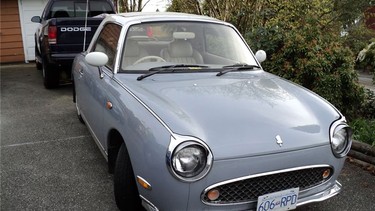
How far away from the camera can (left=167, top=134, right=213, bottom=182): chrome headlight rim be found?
6.84ft

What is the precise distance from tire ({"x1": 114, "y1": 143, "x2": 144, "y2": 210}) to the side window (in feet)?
3.48

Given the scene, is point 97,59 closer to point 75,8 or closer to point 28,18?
point 75,8

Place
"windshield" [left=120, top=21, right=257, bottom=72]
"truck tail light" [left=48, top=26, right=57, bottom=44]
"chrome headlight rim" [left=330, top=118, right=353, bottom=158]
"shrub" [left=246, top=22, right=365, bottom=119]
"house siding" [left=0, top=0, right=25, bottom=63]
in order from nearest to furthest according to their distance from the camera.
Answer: "chrome headlight rim" [left=330, top=118, right=353, bottom=158]
"windshield" [left=120, top=21, right=257, bottom=72]
"shrub" [left=246, top=22, right=365, bottom=119]
"truck tail light" [left=48, top=26, right=57, bottom=44]
"house siding" [left=0, top=0, right=25, bottom=63]

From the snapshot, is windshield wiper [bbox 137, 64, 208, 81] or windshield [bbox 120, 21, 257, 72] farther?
windshield [bbox 120, 21, 257, 72]

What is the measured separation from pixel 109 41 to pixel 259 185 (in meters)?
2.36

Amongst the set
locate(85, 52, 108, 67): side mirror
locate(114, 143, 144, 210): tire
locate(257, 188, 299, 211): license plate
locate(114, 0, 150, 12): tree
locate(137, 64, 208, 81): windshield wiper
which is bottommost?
locate(114, 143, 144, 210): tire

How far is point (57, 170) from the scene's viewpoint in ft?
12.3

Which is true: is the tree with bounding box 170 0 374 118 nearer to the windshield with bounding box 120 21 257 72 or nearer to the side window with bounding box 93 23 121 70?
the windshield with bounding box 120 21 257 72

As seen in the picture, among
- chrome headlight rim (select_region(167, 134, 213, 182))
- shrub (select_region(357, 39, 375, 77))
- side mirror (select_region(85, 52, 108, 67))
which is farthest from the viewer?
shrub (select_region(357, 39, 375, 77))

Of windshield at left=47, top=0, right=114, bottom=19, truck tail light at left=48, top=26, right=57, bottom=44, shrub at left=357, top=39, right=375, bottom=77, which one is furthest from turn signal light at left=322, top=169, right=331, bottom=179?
windshield at left=47, top=0, right=114, bottom=19

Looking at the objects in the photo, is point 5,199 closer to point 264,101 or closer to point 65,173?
point 65,173

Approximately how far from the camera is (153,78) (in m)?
3.15

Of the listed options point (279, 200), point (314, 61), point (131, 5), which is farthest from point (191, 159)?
point (131, 5)

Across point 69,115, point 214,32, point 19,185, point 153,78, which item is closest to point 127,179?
point 153,78
